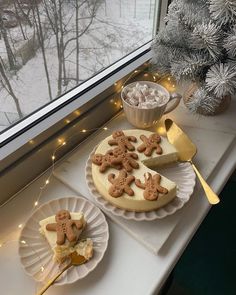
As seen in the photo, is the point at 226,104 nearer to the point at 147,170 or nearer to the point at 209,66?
the point at 209,66

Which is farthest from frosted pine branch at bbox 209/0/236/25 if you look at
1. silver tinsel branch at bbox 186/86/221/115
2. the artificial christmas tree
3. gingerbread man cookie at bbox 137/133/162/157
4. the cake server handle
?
the cake server handle

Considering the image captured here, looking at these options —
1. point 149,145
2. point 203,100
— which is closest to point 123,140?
point 149,145

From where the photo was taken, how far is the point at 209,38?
605mm

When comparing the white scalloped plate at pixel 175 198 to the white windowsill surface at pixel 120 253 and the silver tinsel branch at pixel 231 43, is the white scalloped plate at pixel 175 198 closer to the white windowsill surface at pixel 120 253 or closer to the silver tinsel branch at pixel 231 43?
the white windowsill surface at pixel 120 253

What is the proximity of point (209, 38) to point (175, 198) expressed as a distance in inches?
11.3

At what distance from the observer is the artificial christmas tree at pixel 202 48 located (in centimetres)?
60

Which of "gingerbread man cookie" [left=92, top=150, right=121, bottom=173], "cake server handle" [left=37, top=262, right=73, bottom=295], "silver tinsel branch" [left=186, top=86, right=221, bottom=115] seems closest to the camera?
"cake server handle" [left=37, top=262, right=73, bottom=295]

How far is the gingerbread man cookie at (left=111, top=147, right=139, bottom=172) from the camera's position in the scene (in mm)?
562

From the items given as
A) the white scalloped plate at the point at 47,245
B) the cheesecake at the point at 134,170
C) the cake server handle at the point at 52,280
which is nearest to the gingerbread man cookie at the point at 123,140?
the cheesecake at the point at 134,170

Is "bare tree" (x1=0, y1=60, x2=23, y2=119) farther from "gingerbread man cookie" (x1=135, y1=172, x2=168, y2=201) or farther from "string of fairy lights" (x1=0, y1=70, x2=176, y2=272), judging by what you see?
"gingerbread man cookie" (x1=135, y1=172, x2=168, y2=201)

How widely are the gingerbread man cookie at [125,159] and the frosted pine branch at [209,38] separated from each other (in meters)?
0.24

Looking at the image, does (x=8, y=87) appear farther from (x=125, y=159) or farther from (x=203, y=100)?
(x=203, y=100)

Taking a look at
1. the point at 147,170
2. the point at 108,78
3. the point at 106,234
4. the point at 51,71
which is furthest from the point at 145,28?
the point at 106,234

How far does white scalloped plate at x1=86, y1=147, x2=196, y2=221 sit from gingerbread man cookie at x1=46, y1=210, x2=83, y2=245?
0.06 meters
